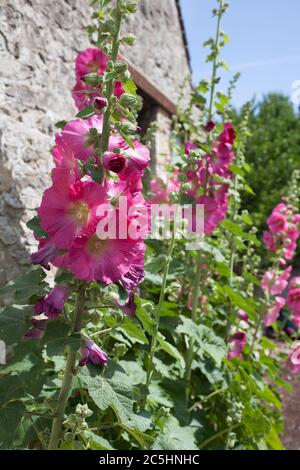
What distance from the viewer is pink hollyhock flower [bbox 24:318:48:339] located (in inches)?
66.9

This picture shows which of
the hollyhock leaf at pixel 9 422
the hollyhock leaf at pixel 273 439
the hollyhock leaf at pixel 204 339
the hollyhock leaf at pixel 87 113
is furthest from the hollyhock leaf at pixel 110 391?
the hollyhock leaf at pixel 273 439

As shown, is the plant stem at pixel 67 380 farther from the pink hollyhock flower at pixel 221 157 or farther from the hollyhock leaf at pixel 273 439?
the hollyhock leaf at pixel 273 439

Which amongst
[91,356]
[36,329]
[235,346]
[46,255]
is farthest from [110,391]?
[235,346]

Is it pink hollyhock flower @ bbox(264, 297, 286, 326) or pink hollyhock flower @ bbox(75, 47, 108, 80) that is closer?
pink hollyhock flower @ bbox(75, 47, 108, 80)

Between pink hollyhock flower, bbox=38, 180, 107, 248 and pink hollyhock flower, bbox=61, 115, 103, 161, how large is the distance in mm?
120

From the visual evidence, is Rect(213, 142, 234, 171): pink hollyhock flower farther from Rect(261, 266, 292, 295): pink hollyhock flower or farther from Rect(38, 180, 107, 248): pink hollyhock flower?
Rect(38, 180, 107, 248): pink hollyhock flower

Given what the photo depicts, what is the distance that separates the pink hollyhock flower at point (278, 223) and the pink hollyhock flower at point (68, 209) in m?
2.53

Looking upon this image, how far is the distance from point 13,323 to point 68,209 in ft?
1.53

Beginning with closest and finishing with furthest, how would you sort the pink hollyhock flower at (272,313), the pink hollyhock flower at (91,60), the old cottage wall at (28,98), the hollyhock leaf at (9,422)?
the hollyhock leaf at (9,422), the pink hollyhock flower at (91,60), the old cottage wall at (28,98), the pink hollyhock flower at (272,313)

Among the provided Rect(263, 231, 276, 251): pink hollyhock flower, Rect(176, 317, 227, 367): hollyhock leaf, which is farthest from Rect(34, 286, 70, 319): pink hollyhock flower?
Rect(263, 231, 276, 251): pink hollyhock flower

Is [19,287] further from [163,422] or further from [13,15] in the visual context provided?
[13,15]

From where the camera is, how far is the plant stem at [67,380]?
1.66 metres

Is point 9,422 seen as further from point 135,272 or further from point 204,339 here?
point 204,339

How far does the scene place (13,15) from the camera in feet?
10.3
